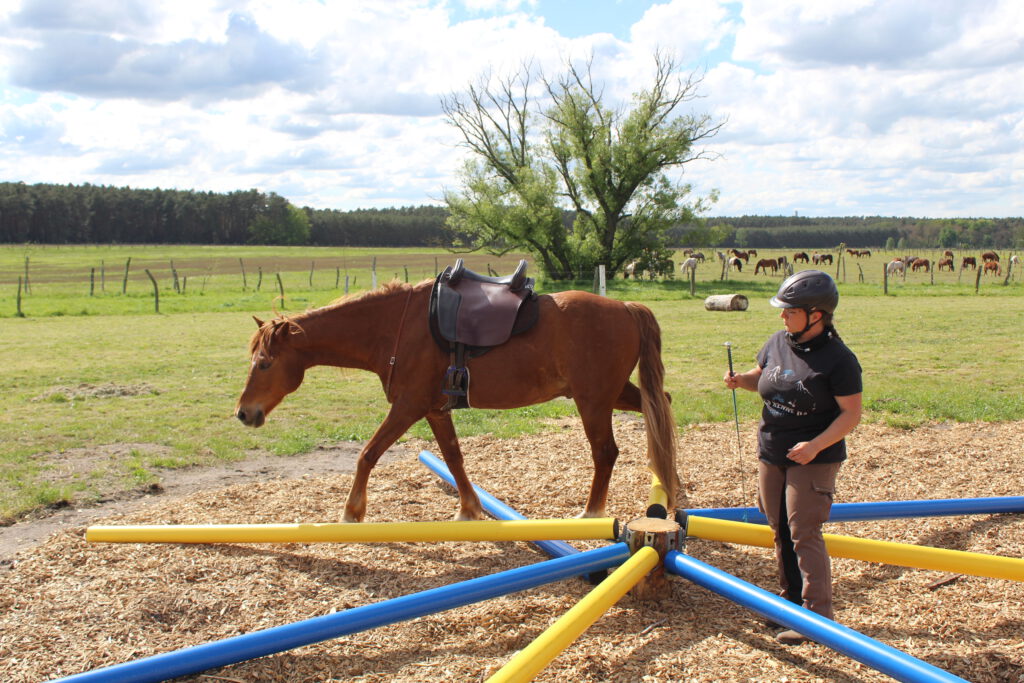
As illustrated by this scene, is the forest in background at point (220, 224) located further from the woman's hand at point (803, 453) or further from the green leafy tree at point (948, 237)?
the woman's hand at point (803, 453)

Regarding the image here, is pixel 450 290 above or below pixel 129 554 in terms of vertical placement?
above

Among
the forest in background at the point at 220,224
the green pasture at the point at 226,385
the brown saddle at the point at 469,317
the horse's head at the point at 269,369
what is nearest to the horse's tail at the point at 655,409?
the brown saddle at the point at 469,317

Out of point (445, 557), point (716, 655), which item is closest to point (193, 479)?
point (445, 557)

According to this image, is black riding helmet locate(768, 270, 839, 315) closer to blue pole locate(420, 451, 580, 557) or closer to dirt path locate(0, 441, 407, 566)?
blue pole locate(420, 451, 580, 557)

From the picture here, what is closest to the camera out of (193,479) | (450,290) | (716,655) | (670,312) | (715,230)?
(716,655)

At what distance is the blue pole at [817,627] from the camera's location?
288 cm

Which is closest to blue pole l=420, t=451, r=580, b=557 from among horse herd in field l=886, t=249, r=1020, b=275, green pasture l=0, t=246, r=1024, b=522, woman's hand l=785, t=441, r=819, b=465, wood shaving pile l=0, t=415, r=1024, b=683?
wood shaving pile l=0, t=415, r=1024, b=683

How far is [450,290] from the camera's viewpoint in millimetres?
5570

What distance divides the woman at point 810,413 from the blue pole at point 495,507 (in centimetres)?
140

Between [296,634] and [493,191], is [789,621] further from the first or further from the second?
[493,191]

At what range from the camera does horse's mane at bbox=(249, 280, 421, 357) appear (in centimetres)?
542

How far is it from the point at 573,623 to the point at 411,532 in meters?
1.47

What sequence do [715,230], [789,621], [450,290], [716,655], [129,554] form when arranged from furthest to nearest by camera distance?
[715,230]
[450,290]
[129,554]
[716,655]
[789,621]

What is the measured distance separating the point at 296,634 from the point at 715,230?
39404 millimetres
